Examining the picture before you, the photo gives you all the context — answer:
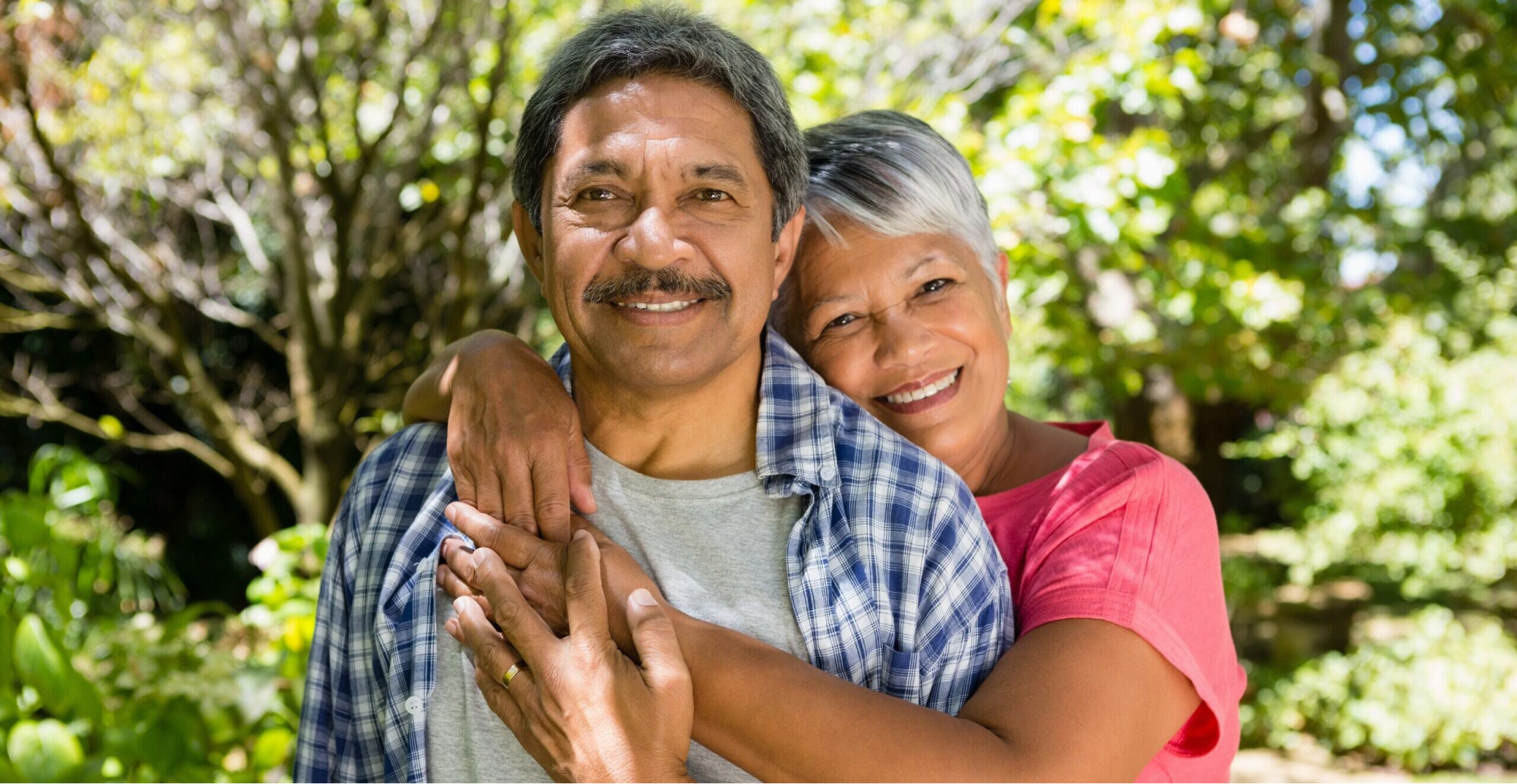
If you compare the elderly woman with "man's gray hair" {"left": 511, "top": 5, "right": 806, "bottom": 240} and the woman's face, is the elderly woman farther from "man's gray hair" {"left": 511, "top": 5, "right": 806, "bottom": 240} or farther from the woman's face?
"man's gray hair" {"left": 511, "top": 5, "right": 806, "bottom": 240}

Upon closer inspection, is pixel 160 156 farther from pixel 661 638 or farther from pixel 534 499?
pixel 661 638

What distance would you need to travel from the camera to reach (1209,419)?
43.2ft

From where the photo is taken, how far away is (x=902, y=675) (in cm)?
160

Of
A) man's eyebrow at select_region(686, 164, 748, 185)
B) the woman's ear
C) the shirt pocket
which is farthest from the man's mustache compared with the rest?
the woman's ear

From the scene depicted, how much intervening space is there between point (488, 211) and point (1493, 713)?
601 cm

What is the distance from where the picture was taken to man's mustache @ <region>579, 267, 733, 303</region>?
157 centimetres

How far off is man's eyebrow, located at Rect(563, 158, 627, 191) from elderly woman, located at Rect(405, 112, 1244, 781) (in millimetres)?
341

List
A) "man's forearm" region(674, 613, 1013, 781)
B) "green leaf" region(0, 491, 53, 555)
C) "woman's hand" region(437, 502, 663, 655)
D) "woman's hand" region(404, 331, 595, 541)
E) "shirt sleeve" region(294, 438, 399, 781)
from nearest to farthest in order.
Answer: "man's forearm" region(674, 613, 1013, 781) → "woman's hand" region(437, 502, 663, 655) → "woman's hand" region(404, 331, 595, 541) → "shirt sleeve" region(294, 438, 399, 781) → "green leaf" region(0, 491, 53, 555)

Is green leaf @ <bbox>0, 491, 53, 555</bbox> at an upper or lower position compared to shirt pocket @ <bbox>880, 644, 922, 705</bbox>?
lower

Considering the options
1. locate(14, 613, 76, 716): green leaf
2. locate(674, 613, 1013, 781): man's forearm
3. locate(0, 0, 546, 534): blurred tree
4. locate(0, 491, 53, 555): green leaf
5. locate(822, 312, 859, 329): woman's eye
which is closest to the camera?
locate(674, 613, 1013, 781): man's forearm

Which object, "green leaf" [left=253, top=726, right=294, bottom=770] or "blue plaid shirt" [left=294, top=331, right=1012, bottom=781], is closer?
"blue plaid shirt" [left=294, top=331, right=1012, bottom=781]

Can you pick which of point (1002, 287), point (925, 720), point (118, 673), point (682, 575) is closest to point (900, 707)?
point (925, 720)

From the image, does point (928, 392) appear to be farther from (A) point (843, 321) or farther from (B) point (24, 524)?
(B) point (24, 524)

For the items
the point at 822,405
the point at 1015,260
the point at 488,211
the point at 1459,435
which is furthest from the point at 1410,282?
the point at 822,405
